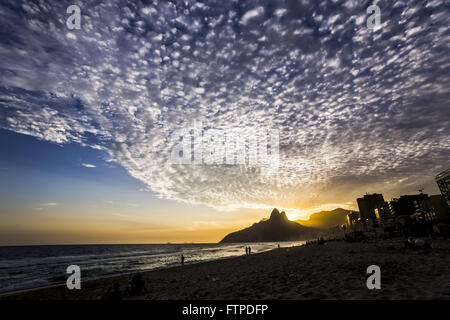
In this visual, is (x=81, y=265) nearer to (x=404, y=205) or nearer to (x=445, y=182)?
(x=445, y=182)

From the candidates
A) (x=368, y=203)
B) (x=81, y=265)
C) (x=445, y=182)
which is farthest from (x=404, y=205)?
(x=81, y=265)

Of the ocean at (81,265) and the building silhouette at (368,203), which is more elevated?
the building silhouette at (368,203)

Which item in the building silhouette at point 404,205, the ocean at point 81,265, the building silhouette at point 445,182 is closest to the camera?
the ocean at point 81,265

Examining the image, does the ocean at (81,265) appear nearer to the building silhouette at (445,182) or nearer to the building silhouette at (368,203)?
the building silhouette at (445,182)

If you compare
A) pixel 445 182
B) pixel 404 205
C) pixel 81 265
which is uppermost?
pixel 445 182

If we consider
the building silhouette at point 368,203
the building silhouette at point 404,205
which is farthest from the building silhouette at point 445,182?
the building silhouette at point 368,203

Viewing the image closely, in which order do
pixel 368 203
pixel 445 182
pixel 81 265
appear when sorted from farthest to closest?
pixel 368 203, pixel 445 182, pixel 81 265
